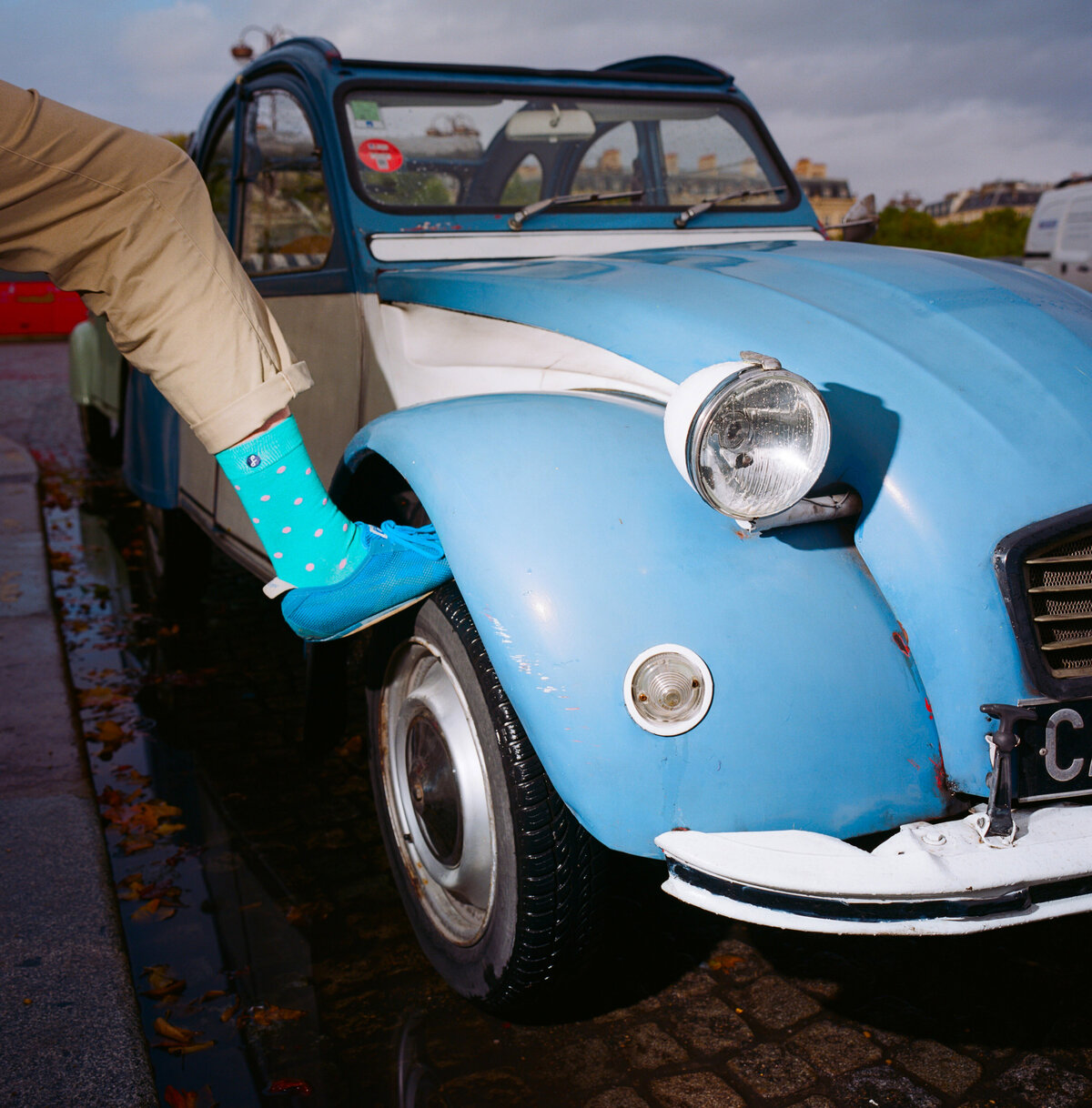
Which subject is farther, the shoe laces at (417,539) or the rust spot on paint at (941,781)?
the shoe laces at (417,539)

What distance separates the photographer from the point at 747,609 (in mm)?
1695

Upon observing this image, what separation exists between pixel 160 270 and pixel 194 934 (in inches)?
58.2

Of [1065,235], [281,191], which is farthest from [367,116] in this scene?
[1065,235]

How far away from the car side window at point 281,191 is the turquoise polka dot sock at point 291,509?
1.28m

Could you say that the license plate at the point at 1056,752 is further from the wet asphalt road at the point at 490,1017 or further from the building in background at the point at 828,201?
the building in background at the point at 828,201

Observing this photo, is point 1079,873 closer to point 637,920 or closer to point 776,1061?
point 776,1061

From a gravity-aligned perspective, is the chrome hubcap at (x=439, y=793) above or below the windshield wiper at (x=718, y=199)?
below

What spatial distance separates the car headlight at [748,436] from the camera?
5.39ft

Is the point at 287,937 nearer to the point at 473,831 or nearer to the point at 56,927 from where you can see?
the point at 56,927

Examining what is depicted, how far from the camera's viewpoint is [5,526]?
5781 mm

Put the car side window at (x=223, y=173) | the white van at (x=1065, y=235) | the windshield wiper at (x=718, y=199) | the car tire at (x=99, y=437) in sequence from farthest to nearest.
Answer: the white van at (x=1065, y=235) → the car tire at (x=99, y=437) → the car side window at (x=223, y=173) → the windshield wiper at (x=718, y=199)

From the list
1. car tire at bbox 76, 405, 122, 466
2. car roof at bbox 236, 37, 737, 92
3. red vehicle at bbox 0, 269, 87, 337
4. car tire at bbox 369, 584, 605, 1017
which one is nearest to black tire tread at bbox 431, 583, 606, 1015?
car tire at bbox 369, 584, 605, 1017

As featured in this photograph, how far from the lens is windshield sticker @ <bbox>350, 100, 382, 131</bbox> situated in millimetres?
3131

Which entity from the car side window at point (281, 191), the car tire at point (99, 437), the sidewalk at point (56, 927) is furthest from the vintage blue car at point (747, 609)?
the car tire at point (99, 437)
